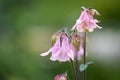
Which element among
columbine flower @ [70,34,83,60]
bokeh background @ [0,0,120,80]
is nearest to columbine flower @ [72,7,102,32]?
columbine flower @ [70,34,83,60]

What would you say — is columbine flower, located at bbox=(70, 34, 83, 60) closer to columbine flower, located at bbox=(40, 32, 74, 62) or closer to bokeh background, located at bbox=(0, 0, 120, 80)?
columbine flower, located at bbox=(40, 32, 74, 62)

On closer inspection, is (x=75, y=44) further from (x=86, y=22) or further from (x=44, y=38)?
(x=44, y=38)

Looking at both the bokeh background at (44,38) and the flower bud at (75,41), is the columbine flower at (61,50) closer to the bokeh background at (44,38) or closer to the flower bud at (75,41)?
the flower bud at (75,41)

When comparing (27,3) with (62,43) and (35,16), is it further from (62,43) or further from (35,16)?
(62,43)

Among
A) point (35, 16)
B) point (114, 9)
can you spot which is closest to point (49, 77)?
point (35, 16)

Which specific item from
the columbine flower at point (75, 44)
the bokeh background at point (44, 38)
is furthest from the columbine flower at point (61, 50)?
the bokeh background at point (44, 38)

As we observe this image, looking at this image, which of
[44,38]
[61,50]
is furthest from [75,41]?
[44,38]
